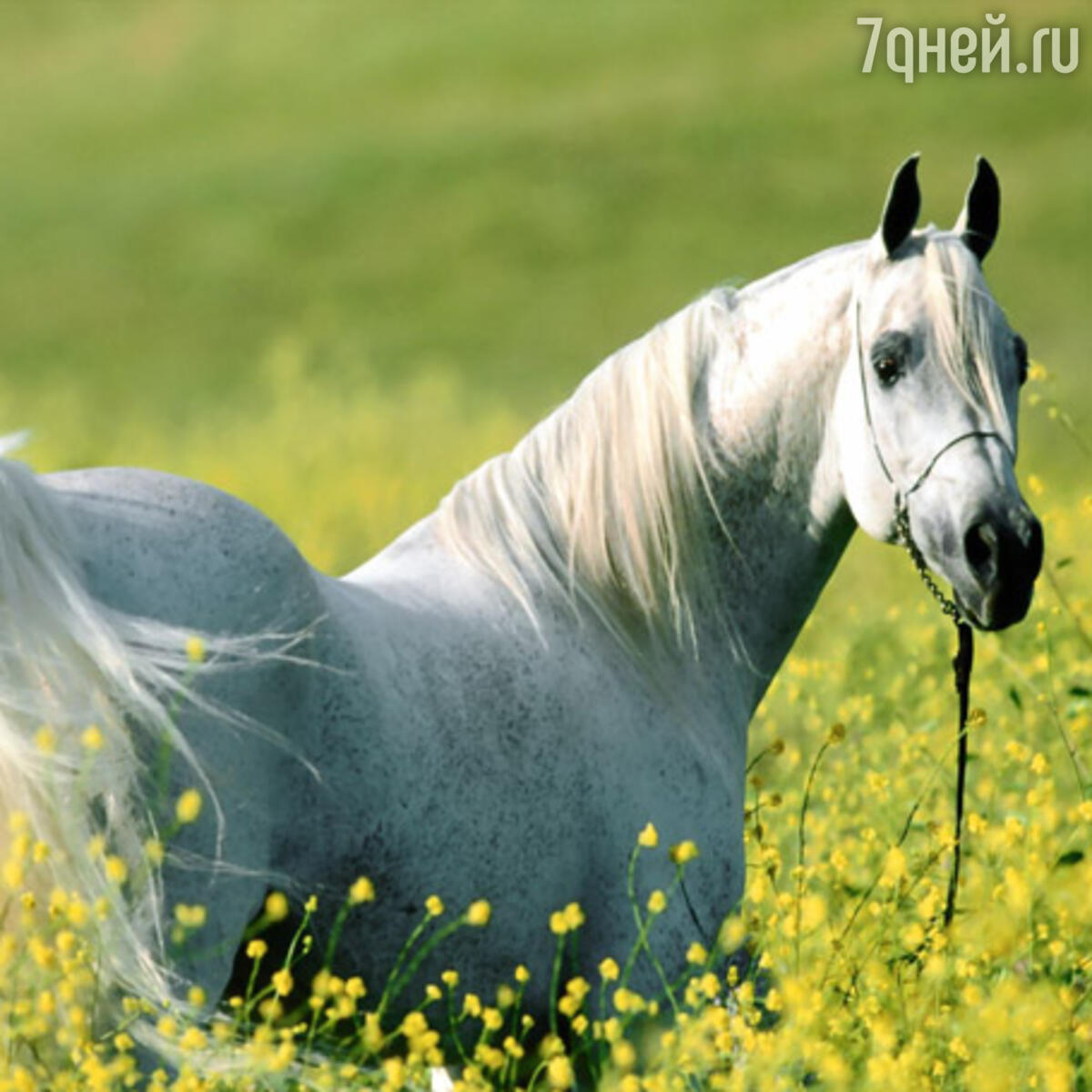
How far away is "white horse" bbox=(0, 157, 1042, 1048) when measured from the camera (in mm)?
3562

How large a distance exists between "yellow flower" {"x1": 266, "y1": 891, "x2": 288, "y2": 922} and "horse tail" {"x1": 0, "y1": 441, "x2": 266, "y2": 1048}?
0.19 meters

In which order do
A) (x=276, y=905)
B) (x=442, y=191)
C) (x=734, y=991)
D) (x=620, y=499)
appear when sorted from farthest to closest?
(x=442, y=191) → (x=620, y=499) → (x=734, y=991) → (x=276, y=905)

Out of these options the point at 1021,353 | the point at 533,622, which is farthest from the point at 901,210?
the point at 533,622

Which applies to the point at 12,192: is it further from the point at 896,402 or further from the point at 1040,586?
the point at 896,402

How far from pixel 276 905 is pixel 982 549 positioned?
158 cm

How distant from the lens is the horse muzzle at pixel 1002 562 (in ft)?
13.7

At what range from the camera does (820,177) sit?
31.6 m

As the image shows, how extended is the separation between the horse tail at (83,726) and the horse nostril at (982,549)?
1.53 metres

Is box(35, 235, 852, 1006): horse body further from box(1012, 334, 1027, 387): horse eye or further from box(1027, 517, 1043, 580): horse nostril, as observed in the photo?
box(1027, 517, 1043, 580): horse nostril

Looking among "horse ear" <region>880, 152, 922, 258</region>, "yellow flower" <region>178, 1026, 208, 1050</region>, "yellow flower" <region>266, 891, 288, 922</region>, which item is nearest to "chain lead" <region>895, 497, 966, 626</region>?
"horse ear" <region>880, 152, 922, 258</region>

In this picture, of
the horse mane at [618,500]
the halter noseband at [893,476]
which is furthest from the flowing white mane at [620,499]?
the halter noseband at [893,476]

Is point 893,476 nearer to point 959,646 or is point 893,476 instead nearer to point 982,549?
point 982,549

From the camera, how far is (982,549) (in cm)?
422

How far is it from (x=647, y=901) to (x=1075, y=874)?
1.21m
